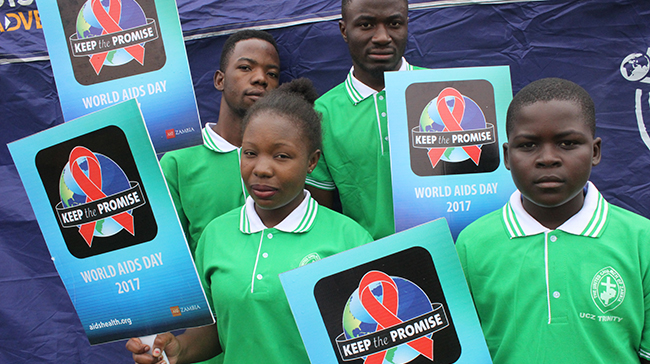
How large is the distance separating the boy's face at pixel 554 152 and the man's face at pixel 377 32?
2.38 feet

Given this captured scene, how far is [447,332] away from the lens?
1.45m

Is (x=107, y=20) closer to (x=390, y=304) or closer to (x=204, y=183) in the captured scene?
(x=204, y=183)

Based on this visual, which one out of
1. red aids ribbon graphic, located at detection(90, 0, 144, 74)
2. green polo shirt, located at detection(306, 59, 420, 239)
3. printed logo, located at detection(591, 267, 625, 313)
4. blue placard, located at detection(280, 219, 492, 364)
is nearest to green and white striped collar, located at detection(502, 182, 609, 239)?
printed logo, located at detection(591, 267, 625, 313)

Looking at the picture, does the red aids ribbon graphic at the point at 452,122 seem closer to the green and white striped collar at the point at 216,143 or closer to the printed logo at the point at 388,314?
the printed logo at the point at 388,314

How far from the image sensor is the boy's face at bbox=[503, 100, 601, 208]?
4.68 feet

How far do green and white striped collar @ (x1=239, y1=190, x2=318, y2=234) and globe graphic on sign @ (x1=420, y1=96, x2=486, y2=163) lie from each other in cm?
47

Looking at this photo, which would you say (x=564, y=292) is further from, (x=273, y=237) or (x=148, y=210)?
(x=148, y=210)

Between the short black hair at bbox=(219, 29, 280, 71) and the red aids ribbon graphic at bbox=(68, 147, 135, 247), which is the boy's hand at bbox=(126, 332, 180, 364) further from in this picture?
the short black hair at bbox=(219, 29, 280, 71)

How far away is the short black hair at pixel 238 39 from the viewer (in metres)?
2.29

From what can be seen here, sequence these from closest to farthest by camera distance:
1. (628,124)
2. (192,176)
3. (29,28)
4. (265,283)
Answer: (265,283) < (192,176) < (628,124) < (29,28)

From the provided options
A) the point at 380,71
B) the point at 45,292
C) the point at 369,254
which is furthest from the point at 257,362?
the point at 45,292

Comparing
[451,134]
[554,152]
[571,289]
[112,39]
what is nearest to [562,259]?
[571,289]

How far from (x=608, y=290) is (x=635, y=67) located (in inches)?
53.6

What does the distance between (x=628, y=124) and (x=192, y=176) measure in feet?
Answer: 6.09
